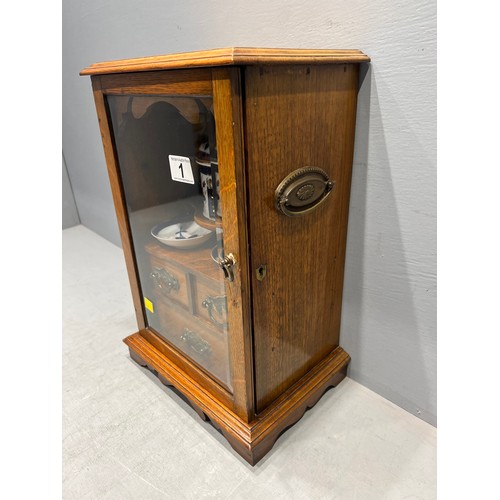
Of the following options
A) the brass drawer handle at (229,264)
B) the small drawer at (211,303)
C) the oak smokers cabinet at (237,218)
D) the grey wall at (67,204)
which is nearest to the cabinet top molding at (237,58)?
the oak smokers cabinet at (237,218)

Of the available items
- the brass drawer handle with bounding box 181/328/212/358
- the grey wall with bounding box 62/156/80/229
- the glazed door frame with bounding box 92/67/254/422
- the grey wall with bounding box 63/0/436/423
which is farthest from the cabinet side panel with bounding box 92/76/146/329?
the grey wall with bounding box 62/156/80/229

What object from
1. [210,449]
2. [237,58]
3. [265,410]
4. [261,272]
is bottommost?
[210,449]

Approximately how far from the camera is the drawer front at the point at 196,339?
1.10 meters

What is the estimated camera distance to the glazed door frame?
28.3 inches

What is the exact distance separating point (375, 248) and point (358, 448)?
55 cm

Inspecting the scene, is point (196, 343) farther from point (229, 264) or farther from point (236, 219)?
point (236, 219)

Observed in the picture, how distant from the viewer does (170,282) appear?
1.24 meters

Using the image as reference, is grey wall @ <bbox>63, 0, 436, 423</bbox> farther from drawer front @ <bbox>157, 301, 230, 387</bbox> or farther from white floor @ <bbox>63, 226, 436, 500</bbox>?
drawer front @ <bbox>157, 301, 230, 387</bbox>

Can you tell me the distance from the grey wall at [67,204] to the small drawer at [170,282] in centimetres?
168

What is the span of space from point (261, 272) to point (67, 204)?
222cm

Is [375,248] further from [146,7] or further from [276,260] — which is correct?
[146,7]

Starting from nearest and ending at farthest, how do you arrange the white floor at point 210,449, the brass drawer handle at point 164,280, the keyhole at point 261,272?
the keyhole at point 261,272 < the white floor at point 210,449 < the brass drawer handle at point 164,280

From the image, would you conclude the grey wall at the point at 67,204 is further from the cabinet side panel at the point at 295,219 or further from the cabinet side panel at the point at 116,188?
the cabinet side panel at the point at 295,219

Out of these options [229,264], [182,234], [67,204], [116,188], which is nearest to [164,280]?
[182,234]
